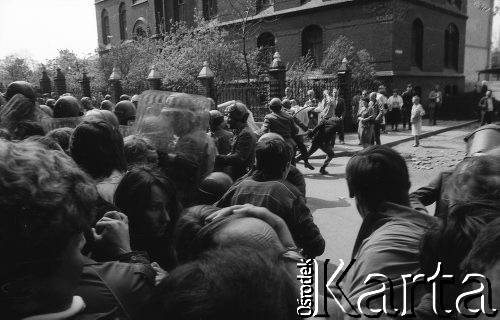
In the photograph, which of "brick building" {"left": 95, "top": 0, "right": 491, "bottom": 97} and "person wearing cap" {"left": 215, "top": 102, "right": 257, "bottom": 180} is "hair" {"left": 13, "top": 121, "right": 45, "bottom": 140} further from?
"brick building" {"left": 95, "top": 0, "right": 491, "bottom": 97}

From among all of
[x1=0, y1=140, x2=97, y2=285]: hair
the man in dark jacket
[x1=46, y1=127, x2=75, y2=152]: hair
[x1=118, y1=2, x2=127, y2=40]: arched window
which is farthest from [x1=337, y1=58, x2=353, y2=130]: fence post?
[x1=118, y1=2, x2=127, y2=40]: arched window

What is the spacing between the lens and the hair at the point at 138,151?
3061mm

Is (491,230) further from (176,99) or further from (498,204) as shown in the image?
(176,99)

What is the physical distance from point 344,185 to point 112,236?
7017 millimetres

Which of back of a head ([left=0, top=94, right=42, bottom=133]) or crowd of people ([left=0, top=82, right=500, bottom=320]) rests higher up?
back of a head ([left=0, top=94, right=42, bottom=133])

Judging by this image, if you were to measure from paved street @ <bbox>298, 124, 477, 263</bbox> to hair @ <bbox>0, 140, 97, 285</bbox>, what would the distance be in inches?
158

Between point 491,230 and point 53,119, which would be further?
point 53,119

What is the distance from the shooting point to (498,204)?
5.38ft

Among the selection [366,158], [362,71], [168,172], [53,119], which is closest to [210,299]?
[366,158]

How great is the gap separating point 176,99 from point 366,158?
1549mm

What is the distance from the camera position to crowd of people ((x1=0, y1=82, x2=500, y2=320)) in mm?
1032

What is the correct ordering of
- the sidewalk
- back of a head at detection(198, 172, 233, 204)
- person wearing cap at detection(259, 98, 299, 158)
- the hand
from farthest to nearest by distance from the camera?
the sidewalk → person wearing cap at detection(259, 98, 299, 158) → back of a head at detection(198, 172, 233, 204) → the hand

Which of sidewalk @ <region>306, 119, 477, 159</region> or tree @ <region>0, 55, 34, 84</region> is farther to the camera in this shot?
tree @ <region>0, 55, 34, 84</region>

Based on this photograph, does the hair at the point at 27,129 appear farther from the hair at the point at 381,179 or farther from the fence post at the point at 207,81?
the fence post at the point at 207,81
